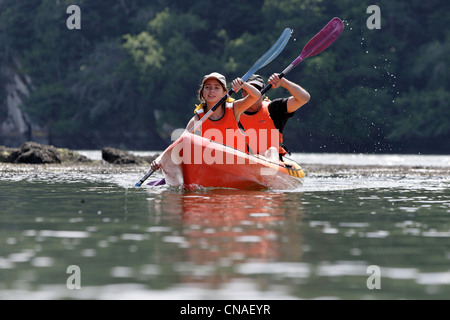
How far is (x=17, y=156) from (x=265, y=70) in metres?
19.4

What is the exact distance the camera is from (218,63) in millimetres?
39906

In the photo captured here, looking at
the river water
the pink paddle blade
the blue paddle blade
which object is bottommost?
the river water

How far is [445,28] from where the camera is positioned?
3853 centimetres

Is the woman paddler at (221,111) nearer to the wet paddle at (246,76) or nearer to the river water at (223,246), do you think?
the wet paddle at (246,76)

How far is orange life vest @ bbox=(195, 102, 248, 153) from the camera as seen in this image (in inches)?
410

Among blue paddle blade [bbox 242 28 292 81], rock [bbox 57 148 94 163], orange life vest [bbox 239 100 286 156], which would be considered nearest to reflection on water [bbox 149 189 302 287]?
orange life vest [bbox 239 100 286 156]

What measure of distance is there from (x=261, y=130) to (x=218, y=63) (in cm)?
2904

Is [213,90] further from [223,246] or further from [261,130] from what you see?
[223,246]

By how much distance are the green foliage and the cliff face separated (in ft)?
1.43

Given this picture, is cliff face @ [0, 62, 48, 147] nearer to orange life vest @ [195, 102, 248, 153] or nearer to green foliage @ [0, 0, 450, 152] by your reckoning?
green foliage @ [0, 0, 450, 152]

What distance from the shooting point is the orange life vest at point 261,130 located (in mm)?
11086

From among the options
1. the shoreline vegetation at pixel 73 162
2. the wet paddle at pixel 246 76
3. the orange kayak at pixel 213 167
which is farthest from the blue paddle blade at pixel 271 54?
the shoreline vegetation at pixel 73 162

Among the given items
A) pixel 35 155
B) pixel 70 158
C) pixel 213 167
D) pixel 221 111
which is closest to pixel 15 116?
pixel 70 158
